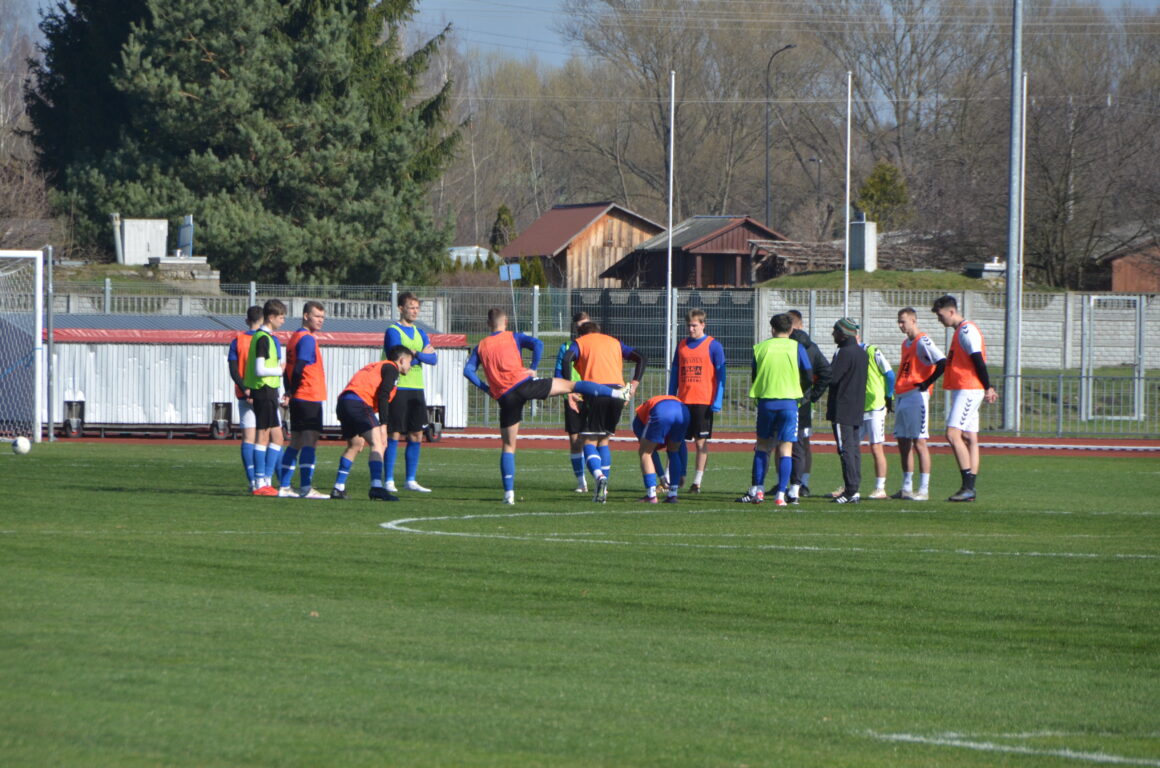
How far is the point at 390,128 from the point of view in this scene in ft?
163

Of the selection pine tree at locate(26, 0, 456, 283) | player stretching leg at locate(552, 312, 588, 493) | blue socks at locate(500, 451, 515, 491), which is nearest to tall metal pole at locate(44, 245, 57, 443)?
player stretching leg at locate(552, 312, 588, 493)

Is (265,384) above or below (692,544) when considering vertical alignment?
above

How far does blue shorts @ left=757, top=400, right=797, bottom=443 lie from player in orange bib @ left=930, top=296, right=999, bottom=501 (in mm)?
1849

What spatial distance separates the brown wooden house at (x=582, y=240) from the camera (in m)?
74.6

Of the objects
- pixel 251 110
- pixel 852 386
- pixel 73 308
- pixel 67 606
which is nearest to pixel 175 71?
pixel 251 110

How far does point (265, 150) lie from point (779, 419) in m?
33.9

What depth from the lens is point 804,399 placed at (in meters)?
15.5

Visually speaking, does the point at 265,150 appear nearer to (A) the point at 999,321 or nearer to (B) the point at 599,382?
(A) the point at 999,321

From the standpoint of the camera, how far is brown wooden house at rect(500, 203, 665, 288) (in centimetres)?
7462

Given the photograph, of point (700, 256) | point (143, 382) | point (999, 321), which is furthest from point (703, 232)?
point (143, 382)

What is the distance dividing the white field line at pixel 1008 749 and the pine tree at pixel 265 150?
40905mm

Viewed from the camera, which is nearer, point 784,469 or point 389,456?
point 784,469

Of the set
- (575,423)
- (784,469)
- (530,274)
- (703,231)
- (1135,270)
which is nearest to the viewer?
(784,469)

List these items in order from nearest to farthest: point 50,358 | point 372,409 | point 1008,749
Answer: point 1008,749 < point 372,409 < point 50,358
